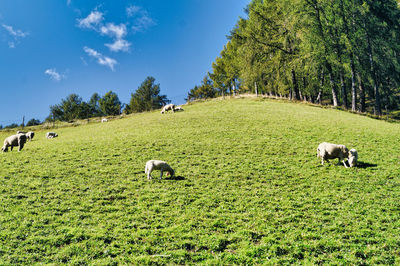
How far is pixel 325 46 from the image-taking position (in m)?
45.6

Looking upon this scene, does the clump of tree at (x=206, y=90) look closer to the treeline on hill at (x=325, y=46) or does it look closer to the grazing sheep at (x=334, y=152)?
the treeline on hill at (x=325, y=46)

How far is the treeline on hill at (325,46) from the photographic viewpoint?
4472 centimetres

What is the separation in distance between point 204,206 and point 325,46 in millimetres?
47301

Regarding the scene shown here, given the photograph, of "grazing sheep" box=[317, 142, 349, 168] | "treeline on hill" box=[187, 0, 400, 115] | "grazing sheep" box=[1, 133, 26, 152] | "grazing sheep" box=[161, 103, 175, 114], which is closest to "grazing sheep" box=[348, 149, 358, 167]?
"grazing sheep" box=[317, 142, 349, 168]

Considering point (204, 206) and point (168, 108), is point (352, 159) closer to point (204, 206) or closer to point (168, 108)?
point (204, 206)

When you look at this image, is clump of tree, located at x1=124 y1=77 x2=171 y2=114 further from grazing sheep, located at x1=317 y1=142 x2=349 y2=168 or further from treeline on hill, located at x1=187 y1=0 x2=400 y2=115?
grazing sheep, located at x1=317 y1=142 x2=349 y2=168

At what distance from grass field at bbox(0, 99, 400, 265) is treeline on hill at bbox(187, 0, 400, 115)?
28.4 metres

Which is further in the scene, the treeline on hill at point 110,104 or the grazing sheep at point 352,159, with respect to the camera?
the treeline on hill at point 110,104

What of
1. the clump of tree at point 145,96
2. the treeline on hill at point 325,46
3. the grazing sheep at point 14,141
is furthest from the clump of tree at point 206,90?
the grazing sheep at point 14,141

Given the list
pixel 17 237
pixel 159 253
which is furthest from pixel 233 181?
pixel 17 237

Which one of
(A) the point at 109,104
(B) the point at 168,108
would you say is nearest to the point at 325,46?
(B) the point at 168,108

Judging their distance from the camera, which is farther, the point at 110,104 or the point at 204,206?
the point at 110,104

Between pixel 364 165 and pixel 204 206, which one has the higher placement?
pixel 364 165

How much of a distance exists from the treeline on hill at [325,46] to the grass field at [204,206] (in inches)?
1119
